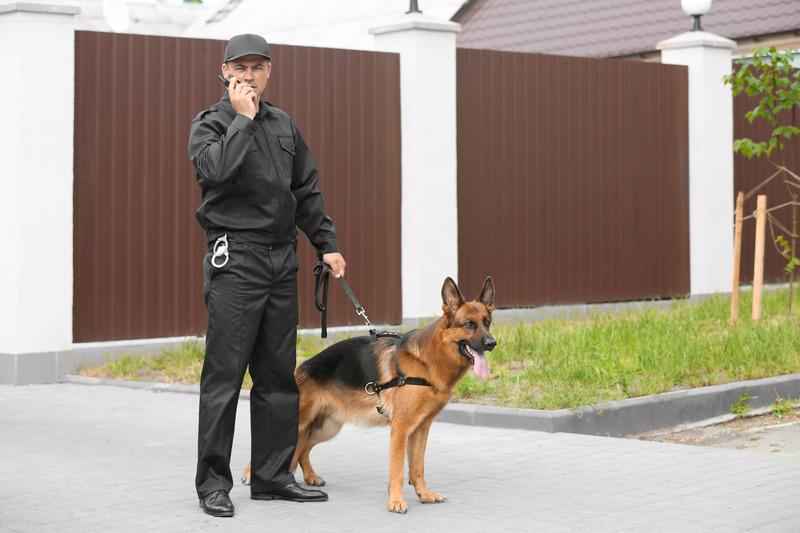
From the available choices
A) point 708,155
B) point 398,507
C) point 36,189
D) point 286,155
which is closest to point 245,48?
point 286,155

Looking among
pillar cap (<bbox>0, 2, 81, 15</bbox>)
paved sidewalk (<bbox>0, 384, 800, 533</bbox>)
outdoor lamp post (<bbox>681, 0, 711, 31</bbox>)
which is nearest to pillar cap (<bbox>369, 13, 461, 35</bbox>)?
pillar cap (<bbox>0, 2, 81, 15</bbox>)

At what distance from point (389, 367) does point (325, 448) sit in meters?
1.78

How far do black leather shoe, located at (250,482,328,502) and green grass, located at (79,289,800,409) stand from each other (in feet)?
8.64

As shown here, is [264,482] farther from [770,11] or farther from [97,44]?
[770,11]

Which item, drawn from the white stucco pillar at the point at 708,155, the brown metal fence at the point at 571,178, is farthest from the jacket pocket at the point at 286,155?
the white stucco pillar at the point at 708,155

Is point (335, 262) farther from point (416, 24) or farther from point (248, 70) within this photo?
point (416, 24)

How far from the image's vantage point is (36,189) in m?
10.1

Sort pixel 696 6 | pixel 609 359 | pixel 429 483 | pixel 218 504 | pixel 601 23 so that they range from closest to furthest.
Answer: pixel 218 504 → pixel 429 483 → pixel 609 359 → pixel 696 6 → pixel 601 23

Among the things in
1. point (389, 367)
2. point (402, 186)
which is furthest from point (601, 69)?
point (389, 367)

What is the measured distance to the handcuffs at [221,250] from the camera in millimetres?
5777

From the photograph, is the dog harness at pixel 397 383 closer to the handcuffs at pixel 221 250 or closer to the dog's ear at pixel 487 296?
the dog's ear at pixel 487 296

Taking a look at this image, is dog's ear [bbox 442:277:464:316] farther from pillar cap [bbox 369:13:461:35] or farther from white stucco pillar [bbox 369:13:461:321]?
pillar cap [bbox 369:13:461:35]

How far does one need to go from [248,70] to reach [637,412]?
3.88 meters

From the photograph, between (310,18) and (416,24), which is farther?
(310,18)
